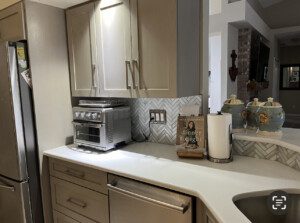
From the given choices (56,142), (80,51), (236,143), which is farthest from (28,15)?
(236,143)

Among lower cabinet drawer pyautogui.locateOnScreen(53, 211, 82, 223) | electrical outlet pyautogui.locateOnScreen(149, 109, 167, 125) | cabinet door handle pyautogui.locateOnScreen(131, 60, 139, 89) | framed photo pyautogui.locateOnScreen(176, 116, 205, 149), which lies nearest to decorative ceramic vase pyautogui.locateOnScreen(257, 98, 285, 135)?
framed photo pyautogui.locateOnScreen(176, 116, 205, 149)

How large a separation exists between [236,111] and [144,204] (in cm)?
89

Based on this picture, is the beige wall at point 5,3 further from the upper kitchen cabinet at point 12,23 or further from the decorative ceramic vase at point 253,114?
the decorative ceramic vase at point 253,114

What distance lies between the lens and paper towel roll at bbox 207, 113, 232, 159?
1419 millimetres

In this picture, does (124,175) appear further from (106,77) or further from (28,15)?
(28,15)

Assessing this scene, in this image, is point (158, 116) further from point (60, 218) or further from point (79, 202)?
point (60, 218)

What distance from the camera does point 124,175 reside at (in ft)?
4.46

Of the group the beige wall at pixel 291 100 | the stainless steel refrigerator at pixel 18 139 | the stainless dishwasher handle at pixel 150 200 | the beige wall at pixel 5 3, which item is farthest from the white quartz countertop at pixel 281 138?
the beige wall at pixel 291 100

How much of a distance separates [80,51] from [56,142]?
2.61ft

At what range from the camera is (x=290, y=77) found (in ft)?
14.1

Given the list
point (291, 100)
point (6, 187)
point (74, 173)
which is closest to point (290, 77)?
point (291, 100)

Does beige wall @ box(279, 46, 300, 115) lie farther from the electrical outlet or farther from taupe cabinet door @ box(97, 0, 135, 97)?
taupe cabinet door @ box(97, 0, 135, 97)

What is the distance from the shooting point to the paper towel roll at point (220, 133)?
1.42m

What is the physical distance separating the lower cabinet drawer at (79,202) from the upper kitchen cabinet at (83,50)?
2.45 ft
